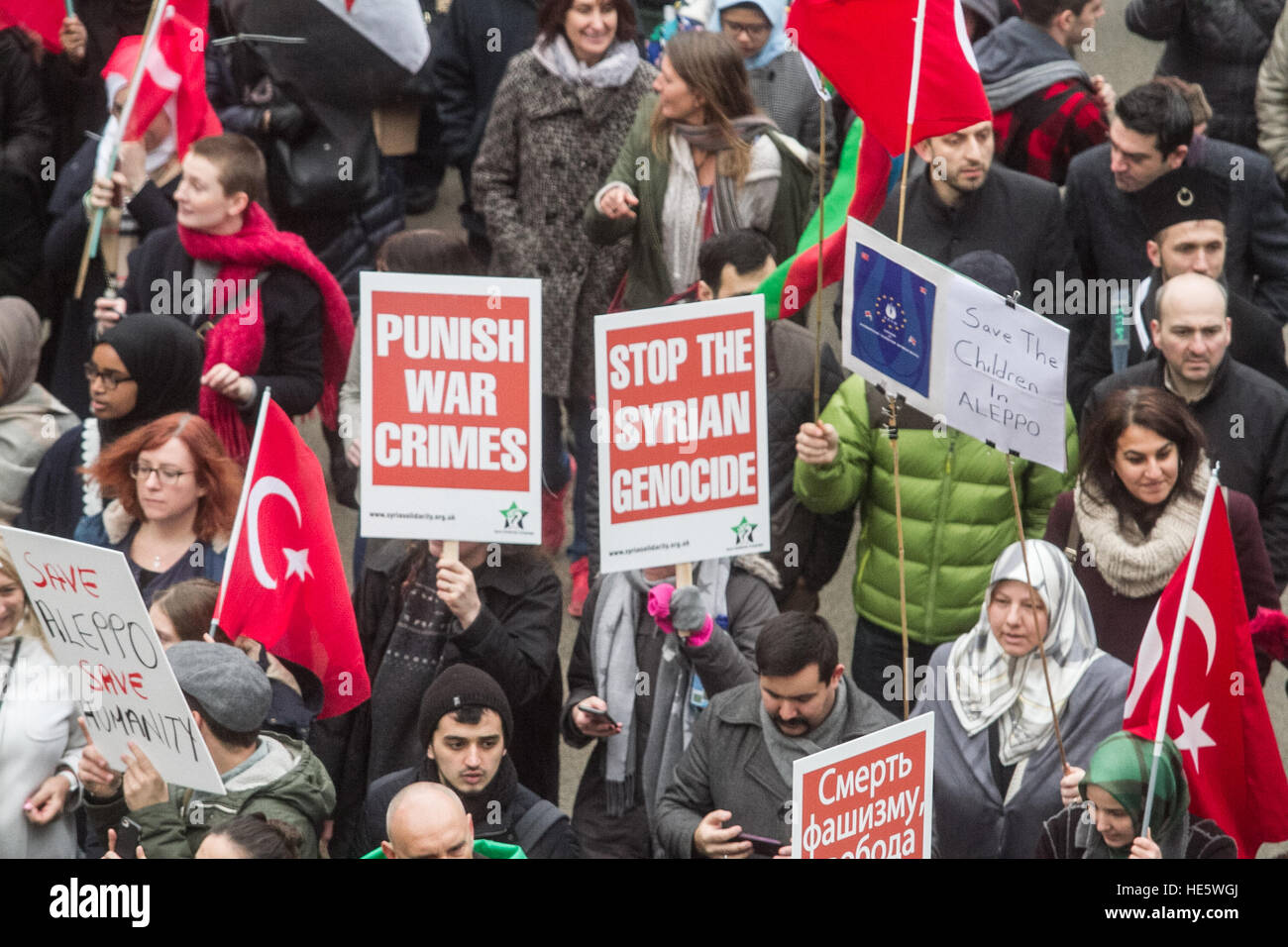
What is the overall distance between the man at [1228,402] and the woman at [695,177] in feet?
4.42

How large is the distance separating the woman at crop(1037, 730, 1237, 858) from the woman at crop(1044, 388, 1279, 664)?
0.77m

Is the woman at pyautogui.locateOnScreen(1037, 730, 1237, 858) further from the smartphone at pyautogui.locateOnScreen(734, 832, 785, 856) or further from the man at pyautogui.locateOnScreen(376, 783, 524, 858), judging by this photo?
the man at pyautogui.locateOnScreen(376, 783, 524, 858)

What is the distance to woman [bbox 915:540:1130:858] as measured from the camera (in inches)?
226

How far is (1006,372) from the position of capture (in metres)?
5.76

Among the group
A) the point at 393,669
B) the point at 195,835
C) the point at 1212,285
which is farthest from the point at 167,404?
the point at 1212,285

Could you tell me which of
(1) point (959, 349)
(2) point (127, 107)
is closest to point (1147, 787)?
A: (1) point (959, 349)

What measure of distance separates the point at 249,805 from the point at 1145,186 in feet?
11.4

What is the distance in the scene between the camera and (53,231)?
7715 millimetres

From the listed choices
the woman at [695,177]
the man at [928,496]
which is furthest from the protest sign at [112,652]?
the woman at [695,177]

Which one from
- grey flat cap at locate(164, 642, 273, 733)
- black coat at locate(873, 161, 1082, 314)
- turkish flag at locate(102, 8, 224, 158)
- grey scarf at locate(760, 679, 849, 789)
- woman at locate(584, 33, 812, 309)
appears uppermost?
turkish flag at locate(102, 8, 224, 158)

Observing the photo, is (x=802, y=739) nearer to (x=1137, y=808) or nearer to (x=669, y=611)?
(x=669, y=611)

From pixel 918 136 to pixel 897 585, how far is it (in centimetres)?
122

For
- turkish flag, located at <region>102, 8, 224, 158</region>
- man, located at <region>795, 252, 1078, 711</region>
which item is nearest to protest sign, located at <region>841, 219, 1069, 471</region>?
man, located at <region>795, 252, 1078, 711</region>
